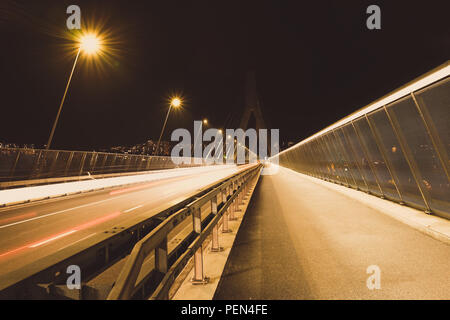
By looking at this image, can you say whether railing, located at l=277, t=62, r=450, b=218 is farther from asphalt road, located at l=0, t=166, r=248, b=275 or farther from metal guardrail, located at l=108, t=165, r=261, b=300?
asphalt road, located at l=0, t=166, r=248, b=275

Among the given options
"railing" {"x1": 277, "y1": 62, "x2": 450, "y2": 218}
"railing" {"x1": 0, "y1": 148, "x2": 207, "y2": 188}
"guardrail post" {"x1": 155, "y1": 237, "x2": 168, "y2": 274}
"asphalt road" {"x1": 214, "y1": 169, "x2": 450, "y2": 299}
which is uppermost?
"railing" {"x1": 0, "y1": 148, "x2": 207, "y2": 188}

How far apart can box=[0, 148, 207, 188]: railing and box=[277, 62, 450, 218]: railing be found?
17.8 m

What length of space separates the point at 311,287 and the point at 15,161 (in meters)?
19.5

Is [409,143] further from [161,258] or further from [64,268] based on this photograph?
[64,268]

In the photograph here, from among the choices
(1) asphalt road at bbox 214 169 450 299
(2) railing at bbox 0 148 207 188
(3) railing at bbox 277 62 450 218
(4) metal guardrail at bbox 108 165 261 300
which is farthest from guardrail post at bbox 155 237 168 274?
(2) railing at bbox 0 148 207 188

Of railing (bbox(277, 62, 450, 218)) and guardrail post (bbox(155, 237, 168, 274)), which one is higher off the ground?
railing (bbox(277, 62, 450, 218))

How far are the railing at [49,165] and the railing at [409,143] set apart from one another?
58.3ft

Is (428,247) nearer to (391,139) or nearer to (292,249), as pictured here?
(292,249)

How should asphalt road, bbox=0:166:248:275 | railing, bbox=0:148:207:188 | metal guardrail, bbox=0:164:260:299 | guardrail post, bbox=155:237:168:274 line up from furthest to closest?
railing, bbox=0:148:207:188
asphalt road, bbox=0:166:248:275
guardrail post, bbox=155:237:168:274
metal guardrail, bbox=0:164:260:299

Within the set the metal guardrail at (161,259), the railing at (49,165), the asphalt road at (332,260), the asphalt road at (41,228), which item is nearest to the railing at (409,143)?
the asphalt road at (332,260)

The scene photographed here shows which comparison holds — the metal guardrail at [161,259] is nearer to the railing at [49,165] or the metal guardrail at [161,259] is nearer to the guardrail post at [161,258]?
the guardrail post at [161,258]

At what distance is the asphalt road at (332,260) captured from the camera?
11.6 ft

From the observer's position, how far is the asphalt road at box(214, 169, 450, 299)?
354 centimetres

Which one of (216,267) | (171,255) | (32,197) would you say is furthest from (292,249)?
(32,197)
